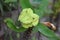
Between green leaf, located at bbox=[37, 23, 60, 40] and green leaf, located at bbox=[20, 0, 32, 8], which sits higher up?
green leaf, located at bbox=[20, 0, 32, 8]

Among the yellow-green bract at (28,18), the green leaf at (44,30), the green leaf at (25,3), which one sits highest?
the green leaf at (25,3)

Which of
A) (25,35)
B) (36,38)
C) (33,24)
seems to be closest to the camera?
(33,24)

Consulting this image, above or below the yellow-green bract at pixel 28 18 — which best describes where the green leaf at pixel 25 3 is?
above

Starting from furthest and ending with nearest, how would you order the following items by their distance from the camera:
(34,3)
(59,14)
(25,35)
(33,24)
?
(59,14) < (34,3) < (25,35) < (33,24)

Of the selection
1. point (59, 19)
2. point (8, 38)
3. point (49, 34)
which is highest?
point (49, 34)

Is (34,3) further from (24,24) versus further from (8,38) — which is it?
(24,24)

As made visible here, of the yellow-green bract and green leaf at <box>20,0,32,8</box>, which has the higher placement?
green leaf at <box>20,0,32,8</box>

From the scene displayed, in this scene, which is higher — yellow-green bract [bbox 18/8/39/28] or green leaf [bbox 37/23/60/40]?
yellow-green bract [bbox 18/8/39/28]

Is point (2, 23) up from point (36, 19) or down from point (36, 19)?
down

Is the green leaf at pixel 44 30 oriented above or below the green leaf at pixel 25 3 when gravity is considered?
below

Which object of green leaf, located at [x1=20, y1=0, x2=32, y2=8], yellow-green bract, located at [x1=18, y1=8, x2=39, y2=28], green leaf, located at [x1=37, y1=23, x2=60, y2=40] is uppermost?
green leaf, located at [x1=20, y1=0, x2=32, y2=8]

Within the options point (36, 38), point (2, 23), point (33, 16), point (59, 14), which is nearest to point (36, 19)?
point (33, 16)
